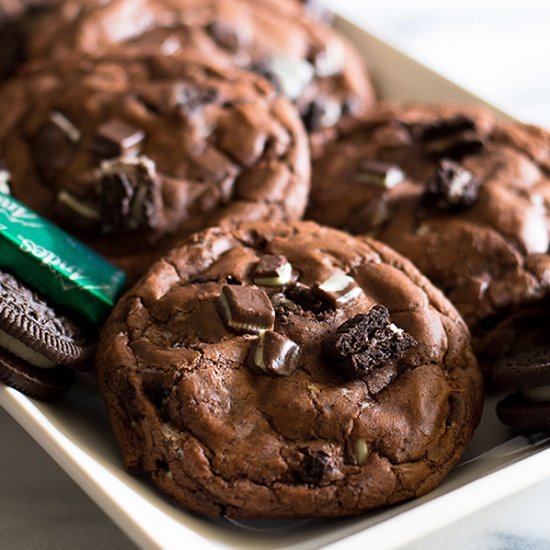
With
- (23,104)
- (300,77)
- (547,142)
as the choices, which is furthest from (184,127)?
(547,142)

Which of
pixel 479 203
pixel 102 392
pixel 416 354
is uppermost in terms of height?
pixel 479 203

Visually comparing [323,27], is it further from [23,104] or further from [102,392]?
[102,392]

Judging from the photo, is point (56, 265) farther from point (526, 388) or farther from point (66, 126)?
point (526, 388)

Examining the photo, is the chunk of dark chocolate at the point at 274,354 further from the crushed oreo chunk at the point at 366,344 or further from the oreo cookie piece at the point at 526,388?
the oreo cookie piece at the point at 526,388

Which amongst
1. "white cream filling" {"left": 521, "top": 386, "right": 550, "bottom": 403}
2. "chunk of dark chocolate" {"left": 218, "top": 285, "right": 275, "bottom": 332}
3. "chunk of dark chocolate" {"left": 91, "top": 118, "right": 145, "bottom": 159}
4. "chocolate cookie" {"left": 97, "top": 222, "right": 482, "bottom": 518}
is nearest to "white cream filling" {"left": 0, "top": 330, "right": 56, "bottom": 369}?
"chocolate cookie" {"left": 97, "top": 222, "right": 482, "bottom": 518}

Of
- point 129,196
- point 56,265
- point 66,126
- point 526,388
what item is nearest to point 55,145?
point 66,126

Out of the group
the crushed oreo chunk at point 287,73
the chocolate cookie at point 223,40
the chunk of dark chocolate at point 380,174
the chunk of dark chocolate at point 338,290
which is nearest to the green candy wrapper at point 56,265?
the chunk of dark chocolate at point 338,290

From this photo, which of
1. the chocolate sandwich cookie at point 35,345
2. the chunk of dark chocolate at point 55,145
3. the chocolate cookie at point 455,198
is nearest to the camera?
the chocolate sandwich cookie at point 35,345
